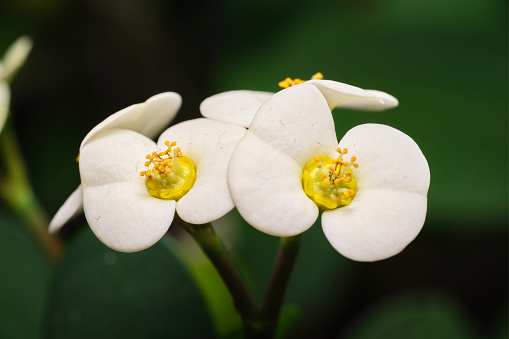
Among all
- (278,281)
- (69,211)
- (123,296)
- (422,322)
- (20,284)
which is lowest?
(422,322)

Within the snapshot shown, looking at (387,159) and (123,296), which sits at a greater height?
(387,159)

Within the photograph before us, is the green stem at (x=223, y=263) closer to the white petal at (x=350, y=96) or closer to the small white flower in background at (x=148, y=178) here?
the small white flower in background at (x=148, y=178)

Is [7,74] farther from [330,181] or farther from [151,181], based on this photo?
[330,181]

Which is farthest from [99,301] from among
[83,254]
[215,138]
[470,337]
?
[470,337]

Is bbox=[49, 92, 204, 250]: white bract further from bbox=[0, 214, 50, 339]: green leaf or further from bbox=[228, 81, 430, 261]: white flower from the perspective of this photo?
bbox=[0, 214, 50, 339]: green leaf

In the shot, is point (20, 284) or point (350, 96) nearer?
point (350, 96)

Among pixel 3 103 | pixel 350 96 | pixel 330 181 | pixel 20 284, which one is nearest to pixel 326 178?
pixel 330 181

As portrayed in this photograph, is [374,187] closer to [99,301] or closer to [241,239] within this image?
[99,301]
